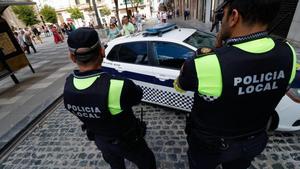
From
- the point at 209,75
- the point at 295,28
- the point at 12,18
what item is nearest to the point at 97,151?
the point at 209,75

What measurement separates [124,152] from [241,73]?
49.9 inches

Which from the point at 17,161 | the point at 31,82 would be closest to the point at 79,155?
the point at 17,161

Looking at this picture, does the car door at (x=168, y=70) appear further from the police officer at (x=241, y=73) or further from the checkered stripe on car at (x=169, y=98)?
the police officer at (x=241, y=73)

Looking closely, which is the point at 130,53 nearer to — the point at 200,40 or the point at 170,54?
the point at 170,54

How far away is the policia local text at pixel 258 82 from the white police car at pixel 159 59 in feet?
6.01

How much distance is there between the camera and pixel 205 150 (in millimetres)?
1422

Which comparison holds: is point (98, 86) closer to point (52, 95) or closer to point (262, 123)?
point (262, 123)

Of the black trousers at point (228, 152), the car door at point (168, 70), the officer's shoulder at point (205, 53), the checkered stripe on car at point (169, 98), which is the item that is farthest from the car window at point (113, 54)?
the officer's shoulder at point (205, 53)

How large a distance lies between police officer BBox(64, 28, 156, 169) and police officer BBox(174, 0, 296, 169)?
501mm

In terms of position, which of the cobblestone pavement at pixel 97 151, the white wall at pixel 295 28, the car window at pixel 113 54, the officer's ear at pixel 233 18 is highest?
the officer's ear at pixel 233 18

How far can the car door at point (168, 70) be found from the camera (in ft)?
9.74

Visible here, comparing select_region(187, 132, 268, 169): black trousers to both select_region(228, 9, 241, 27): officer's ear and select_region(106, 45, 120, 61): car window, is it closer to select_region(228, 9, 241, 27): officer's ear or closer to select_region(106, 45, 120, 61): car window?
select_region(228, 9, 241, 27): officer's ear

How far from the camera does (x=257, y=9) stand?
98 cm

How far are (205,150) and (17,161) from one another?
3.34m
